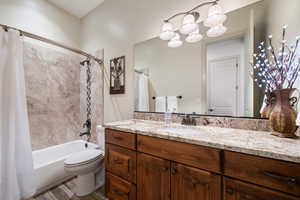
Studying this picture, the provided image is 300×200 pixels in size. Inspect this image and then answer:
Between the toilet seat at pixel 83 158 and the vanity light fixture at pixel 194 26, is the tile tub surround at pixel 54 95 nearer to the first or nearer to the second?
the toilet seat at pixel 83 158

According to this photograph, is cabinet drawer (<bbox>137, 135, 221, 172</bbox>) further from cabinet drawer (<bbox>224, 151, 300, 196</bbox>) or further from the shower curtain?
the shower curtain

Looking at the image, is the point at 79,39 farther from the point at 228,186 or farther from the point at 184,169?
the point at 228,186

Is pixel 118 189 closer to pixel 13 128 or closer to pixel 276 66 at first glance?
pixel 13 128

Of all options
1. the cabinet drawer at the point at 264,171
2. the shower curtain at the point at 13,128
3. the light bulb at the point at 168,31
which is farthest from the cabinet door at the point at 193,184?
the shower curtain at the point at 13,128

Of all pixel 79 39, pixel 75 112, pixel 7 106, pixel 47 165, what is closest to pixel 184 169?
pixel 47 165

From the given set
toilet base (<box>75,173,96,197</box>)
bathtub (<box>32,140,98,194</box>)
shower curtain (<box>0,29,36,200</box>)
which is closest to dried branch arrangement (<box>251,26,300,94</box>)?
toilet base (<box>75,173,96,197</box>)

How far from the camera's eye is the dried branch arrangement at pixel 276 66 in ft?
3.07

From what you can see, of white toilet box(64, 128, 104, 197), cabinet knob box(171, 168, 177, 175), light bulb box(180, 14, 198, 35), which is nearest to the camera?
cabinet knob box(171, 168, 177, 175)

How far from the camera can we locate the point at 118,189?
1.36 m

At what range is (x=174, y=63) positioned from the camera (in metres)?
1.62

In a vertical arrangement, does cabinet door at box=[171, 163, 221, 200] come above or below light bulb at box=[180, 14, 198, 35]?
below

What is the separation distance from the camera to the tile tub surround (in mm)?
2119

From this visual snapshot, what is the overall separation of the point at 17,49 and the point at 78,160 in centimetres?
138

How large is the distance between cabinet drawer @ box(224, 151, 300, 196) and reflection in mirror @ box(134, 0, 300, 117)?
59 cm
